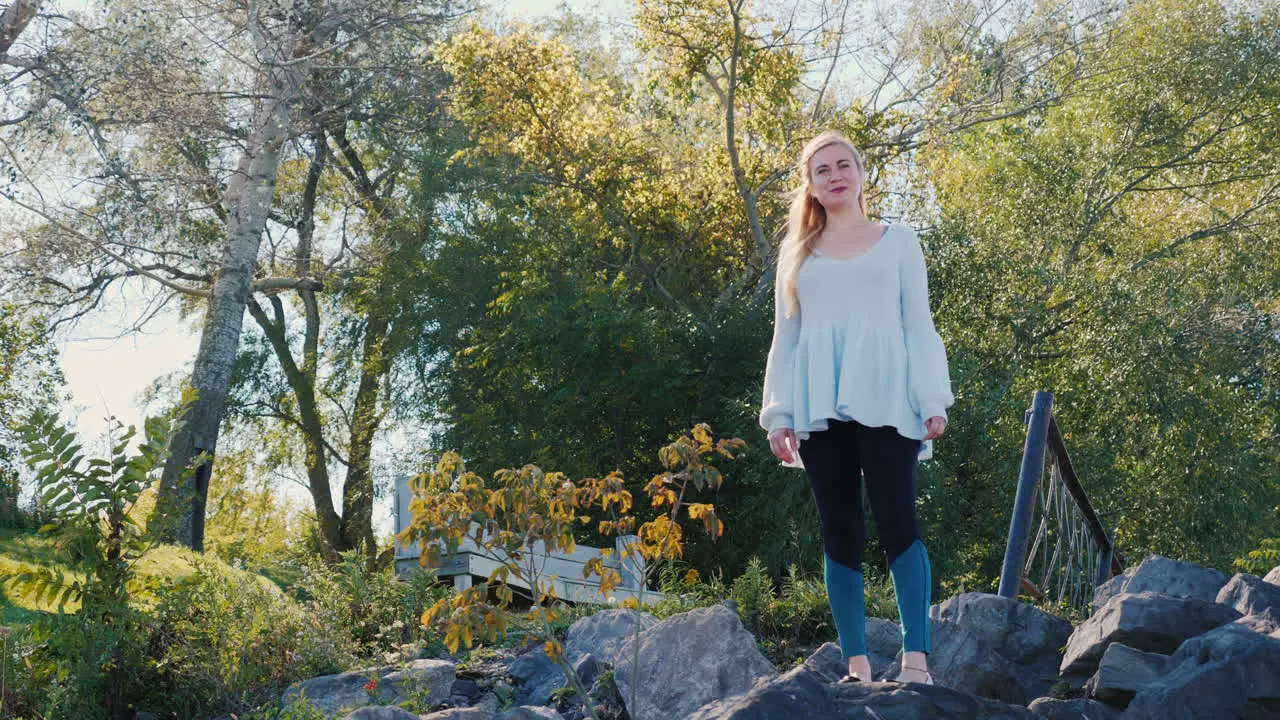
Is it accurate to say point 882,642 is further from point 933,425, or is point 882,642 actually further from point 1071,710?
point 933,425

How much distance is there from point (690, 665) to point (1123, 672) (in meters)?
1.47

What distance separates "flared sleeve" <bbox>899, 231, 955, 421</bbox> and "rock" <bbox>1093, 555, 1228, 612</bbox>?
1.83m

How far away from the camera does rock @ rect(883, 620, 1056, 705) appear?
387cm

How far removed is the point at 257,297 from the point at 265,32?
612cm

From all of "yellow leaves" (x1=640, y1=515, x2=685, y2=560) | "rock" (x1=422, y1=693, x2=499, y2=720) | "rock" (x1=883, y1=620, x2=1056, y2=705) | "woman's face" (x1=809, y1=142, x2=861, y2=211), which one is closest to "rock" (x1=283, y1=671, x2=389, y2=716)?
"rock" (x1=422, y1=693, x2=499, y2=720)

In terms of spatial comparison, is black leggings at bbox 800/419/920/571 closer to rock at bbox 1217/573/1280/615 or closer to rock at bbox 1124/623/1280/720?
rock at bbox 1124/623/1280/720


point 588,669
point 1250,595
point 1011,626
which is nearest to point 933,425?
point 1011,626

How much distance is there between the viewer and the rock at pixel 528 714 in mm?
4043

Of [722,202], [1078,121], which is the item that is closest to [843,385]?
[722,202]

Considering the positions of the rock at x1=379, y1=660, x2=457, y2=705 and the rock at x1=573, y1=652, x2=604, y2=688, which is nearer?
the rock at x1=379, y1=660, x2=457, y2=705

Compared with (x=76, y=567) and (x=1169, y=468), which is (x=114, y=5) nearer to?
(x=76, y=567)

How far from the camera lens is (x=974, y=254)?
460 inches

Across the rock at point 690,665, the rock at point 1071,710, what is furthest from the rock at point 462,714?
the rock at point 1071,710

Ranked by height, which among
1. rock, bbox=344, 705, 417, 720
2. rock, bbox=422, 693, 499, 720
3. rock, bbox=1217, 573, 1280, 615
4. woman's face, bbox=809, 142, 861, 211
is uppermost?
woman's face, bbox=809, 142, 861, 211
